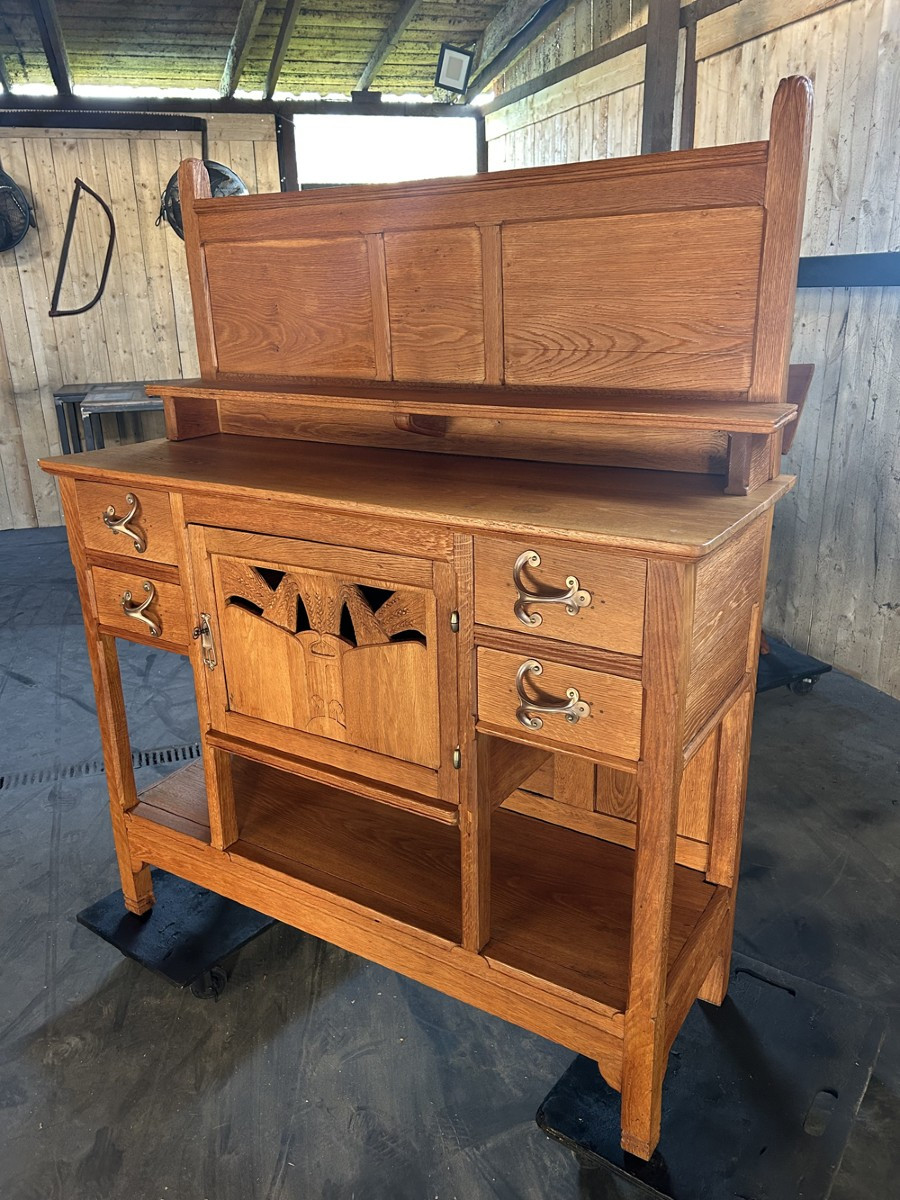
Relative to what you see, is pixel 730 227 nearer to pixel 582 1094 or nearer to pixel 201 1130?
pixel 582 1094

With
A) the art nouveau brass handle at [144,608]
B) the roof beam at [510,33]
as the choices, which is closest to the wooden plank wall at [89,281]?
the roof beam at [510,33]

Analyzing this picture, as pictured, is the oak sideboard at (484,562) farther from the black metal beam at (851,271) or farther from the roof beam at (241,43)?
the roof beam at (241,43)

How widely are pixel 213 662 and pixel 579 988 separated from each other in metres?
0.87

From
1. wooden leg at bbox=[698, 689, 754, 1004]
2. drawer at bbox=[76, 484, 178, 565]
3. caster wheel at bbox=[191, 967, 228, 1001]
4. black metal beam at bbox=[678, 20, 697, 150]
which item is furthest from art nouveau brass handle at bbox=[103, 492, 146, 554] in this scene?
black metal beam at bbox=[678, 20, 697, 150]

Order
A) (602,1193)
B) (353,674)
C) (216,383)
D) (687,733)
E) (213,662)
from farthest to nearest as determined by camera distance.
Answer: (216,383)
(213,662)
(353,674)
(602,1193)
(687,733)

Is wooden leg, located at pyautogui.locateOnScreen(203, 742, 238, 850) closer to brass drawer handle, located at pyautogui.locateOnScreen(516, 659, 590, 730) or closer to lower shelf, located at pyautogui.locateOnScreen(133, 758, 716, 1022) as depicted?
lower shelf, located at pyautogui.locateOnScreen(133, 758, 716, 1022)

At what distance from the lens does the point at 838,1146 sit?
1.48m

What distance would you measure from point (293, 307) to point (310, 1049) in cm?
146

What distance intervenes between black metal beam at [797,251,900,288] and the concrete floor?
158 cm

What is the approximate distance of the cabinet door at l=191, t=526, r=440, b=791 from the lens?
146 centimetres

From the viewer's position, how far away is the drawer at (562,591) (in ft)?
3.92

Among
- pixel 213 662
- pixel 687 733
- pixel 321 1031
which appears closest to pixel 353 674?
pixel 213 662

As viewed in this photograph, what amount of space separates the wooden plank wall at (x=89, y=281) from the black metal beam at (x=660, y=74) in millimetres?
2604

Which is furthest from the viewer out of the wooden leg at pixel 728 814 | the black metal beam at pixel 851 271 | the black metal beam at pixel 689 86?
the black metal beam at pixel 689 86
